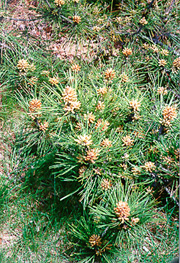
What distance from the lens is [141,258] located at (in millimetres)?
1058

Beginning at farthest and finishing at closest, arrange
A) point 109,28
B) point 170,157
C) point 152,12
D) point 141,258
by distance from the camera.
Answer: point 109,28
point 152,12
point 141,258
point 170,157

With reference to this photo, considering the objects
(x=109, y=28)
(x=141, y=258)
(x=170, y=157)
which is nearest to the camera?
(x=170, y=157)

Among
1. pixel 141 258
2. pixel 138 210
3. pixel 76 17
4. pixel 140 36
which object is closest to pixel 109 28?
pixel 140 36

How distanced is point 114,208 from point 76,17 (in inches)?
30.3

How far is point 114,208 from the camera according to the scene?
2.54 ft

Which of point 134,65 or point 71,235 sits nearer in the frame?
point 71,235

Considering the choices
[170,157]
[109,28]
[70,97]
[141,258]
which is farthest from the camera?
[109,28]

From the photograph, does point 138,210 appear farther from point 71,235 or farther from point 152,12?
point 152,12

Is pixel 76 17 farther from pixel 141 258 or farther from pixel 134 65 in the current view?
pixel 141 258

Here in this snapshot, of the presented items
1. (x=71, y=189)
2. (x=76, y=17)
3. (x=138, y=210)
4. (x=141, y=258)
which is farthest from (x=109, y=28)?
(x=141, y=258)

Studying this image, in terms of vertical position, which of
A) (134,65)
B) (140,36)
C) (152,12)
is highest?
(152,12)

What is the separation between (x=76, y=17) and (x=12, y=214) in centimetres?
88

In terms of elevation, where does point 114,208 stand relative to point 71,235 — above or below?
above

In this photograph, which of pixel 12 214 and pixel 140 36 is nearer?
pixel 12 214
